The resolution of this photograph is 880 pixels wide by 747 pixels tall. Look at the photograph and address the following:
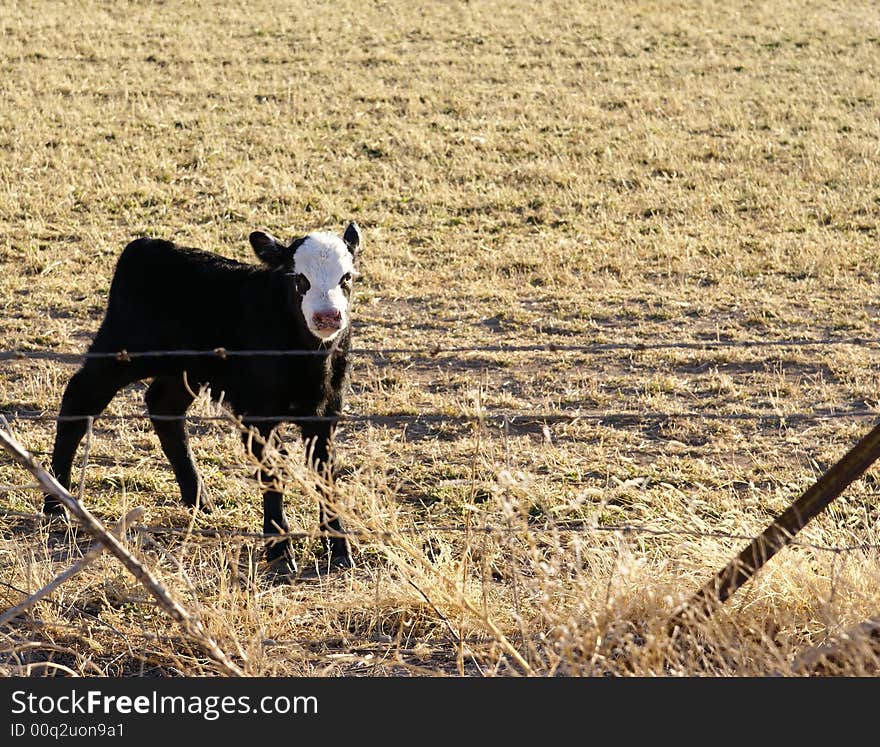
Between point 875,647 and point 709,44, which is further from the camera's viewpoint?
point 709,44

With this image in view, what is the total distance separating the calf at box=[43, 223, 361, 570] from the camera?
21.9ft

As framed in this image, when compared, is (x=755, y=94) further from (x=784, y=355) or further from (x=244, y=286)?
(x=244, y=286)

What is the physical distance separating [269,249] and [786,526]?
324 centimetres

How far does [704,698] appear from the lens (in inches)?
173

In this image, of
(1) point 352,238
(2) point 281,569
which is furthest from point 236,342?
(2) point 281,569

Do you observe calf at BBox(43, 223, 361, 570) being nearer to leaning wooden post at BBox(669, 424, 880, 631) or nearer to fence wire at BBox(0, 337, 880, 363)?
fence wire at BBox(0, 337, 880, 363)

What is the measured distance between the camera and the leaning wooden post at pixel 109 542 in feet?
14.4

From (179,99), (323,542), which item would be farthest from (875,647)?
(179,99)

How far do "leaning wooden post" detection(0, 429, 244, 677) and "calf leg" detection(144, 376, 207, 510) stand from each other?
2.70 meters

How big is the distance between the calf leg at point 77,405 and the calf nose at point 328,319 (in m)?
1.39

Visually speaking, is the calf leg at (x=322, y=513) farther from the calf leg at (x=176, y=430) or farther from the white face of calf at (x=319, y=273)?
the calf leg at (x=176, y=430)

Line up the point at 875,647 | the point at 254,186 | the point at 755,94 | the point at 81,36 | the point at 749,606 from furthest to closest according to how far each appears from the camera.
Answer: the point at 81,36
the point at 755,94
the point at 254,186
the point at 749,606
the point at 875,647

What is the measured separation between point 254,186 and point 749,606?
11668 millimetres

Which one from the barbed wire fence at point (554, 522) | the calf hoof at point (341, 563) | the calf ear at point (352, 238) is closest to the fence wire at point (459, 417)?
the barbed wire fence at point (554, 522)
